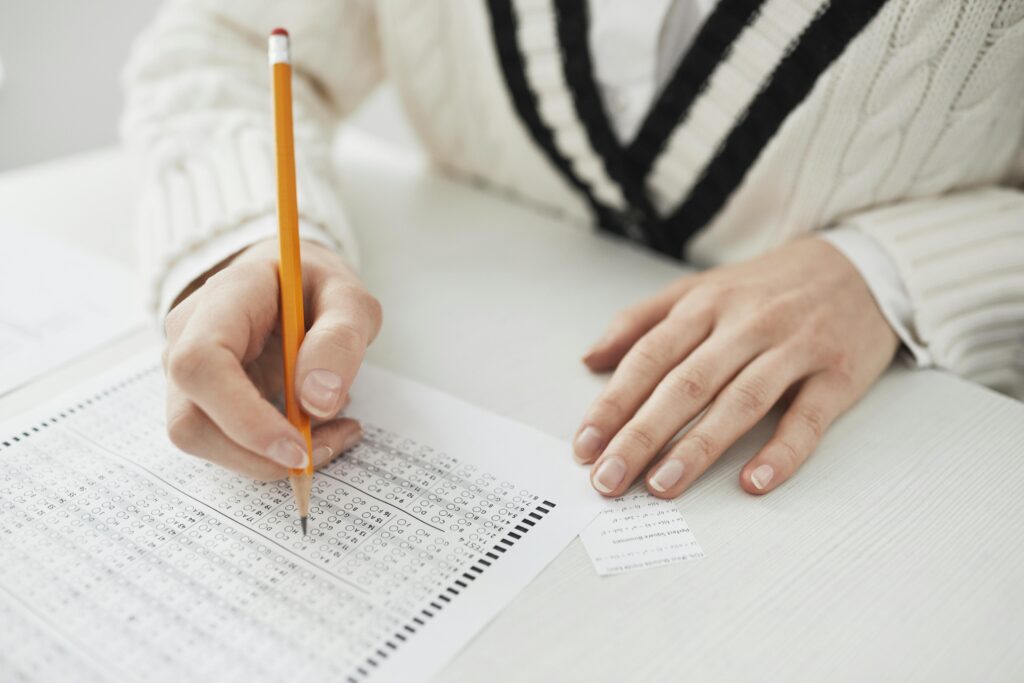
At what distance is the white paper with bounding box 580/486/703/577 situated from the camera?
0.41 m

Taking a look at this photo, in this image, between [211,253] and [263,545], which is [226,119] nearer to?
[211,253]

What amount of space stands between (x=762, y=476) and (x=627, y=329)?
0.50ft

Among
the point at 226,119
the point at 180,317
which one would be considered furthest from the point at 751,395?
the point at 226,119

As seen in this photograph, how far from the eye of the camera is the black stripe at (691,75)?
22.9 inches

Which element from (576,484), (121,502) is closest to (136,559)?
(121,502)

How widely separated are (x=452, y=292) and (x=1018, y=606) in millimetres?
445

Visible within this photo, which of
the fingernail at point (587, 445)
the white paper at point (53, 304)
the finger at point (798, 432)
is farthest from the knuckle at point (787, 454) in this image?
the white paper at point (53, 304)

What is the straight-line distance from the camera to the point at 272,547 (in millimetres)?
410

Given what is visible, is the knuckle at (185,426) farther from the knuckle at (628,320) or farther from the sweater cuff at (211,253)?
the knuckle at (628,320)

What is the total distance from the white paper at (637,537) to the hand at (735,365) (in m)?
0.01

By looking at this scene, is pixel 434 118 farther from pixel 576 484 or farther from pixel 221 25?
pixel 576 484

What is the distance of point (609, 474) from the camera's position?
45 cm

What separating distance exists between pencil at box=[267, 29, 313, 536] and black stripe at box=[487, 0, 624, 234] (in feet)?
0.89

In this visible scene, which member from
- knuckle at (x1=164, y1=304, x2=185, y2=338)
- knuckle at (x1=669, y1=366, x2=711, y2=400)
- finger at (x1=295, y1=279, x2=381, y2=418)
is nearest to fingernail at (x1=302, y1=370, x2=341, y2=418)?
finger at (x1=295, y1=279, x2=381, y2=418)
